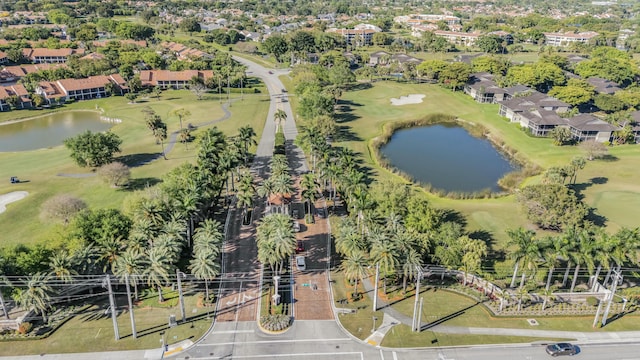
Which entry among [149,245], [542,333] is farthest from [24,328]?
[542,333]

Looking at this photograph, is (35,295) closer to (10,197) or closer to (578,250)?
(10,197)

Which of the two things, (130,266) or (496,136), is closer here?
(130,266)

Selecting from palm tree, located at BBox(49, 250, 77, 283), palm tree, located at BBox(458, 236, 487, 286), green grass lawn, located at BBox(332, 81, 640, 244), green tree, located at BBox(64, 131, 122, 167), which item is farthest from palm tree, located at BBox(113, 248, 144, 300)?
green grass lawn, located at BBox(332, 81, 640, 244)

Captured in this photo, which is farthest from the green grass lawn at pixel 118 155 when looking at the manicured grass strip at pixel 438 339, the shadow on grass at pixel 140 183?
the manicured grass strip at pixel 438 339

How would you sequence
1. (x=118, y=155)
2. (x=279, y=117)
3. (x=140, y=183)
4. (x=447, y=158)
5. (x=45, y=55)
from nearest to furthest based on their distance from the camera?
(x=140, y=183) < (x=118, y=155) < (x=447, y=158) < (x=279, y=117) < (x=45, y=55)

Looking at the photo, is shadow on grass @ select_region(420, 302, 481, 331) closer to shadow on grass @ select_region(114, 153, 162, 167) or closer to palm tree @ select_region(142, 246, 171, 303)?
palm tree @ select_region(142, 246, 171, 303)
